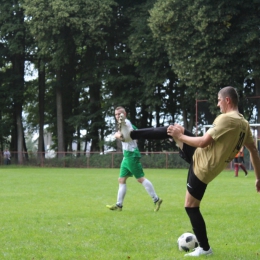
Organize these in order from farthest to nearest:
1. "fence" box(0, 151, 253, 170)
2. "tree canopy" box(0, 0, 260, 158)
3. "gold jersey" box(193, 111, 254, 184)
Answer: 1. "fence" box(0, 151, 253, 170)
2. "tree canopy" box(0, 0, 260, 158)
3. "gold jersey" box(193, 111, 254, 184)

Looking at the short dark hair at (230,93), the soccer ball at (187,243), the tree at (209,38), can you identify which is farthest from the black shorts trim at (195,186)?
the tree at (209,38)

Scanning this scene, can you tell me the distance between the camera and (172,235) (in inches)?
352

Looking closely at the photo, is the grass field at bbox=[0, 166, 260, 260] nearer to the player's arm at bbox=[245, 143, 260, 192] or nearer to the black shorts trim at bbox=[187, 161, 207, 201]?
the black shorts trim at bbox=[187, 161, 207, 201]

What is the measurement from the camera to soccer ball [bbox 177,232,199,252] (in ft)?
25.1

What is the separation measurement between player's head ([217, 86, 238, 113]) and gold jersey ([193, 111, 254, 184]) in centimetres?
7

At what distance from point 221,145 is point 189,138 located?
1.42 ft

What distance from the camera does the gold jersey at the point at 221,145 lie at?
6.71m

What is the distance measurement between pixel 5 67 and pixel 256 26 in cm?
2493

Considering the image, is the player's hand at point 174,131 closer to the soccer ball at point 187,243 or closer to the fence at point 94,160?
the soccer ball at point 187,243

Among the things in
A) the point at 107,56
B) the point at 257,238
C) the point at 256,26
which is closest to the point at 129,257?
the point at 257,238

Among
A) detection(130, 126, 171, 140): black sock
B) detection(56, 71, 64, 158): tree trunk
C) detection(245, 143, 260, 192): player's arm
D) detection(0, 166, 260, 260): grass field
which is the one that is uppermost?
detection(56, 71, 64, 158): tree trunk

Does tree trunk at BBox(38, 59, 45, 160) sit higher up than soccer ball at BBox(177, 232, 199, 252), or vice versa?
tree trunk at BBox(38, 59, 45, 160)

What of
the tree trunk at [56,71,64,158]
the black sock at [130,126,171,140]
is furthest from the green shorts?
the tree trunk at [56,71,64,158]

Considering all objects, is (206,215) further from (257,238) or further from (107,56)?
(107,56)
